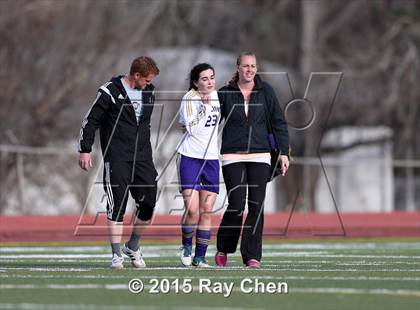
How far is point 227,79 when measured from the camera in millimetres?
34875

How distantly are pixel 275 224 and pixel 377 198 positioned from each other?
13.5m

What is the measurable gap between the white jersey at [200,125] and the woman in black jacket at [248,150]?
150mm

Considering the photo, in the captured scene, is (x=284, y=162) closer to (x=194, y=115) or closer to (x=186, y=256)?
(x=194, y=115)

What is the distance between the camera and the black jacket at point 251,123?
12578 mm

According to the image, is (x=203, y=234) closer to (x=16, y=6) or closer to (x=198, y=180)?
(x=198, y=180)

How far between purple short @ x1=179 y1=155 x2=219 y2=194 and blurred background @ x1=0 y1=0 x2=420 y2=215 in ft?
41.3

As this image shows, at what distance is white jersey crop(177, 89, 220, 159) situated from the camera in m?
12.8

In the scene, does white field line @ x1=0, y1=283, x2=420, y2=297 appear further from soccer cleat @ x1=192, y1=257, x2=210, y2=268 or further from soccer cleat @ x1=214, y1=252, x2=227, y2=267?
soccer cleat @ x1=214, y1=252, x2=227, y2=267

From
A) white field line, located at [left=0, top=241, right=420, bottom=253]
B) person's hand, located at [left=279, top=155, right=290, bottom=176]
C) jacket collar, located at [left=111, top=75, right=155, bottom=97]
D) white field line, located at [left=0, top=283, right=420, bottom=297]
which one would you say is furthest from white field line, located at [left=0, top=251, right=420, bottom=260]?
white field line, located at [left=0, top=283, right=420, bottom=297]

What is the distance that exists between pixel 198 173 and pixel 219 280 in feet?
7.13

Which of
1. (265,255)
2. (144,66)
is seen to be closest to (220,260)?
(144,66)

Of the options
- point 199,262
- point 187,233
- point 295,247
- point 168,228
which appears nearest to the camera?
point 199,262

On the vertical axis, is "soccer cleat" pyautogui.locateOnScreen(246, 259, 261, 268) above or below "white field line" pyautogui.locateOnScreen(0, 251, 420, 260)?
above

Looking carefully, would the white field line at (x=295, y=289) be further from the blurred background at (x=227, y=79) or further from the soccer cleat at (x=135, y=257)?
the blurred background at (x=227, y=79)
